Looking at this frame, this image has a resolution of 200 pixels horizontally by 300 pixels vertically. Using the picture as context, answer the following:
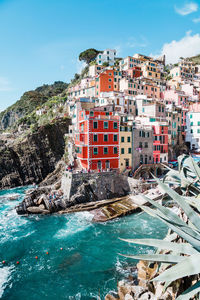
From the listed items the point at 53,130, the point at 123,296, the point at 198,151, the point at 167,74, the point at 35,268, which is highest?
the point at 167,74

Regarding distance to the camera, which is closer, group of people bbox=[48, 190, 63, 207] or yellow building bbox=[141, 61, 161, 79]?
group of people bbox=[48, 190, 63, 207]

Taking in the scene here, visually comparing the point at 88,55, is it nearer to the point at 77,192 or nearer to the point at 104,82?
the point at 104,82

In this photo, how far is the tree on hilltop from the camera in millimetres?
87625

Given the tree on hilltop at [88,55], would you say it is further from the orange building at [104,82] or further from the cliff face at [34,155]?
the cliff face at [34,155]

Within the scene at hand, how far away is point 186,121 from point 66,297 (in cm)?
5008

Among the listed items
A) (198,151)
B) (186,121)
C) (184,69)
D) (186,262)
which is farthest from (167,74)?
(186,262)

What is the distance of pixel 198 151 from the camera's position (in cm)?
4947

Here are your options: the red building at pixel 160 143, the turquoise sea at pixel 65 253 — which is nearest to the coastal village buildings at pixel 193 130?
the red building at pixel 160 143

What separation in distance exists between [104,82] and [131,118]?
20.9 meters

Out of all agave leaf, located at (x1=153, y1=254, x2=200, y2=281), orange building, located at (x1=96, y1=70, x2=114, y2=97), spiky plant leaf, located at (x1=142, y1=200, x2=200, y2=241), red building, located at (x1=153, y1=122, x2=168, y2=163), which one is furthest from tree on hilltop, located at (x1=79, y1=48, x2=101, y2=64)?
agave leaf, located at (x1=153, y1=254, x2=200, y2=281)

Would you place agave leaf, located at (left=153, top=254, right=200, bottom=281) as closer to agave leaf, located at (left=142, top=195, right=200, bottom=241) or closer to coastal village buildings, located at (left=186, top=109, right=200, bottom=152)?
agave leaf, located at (left=142, top=195, right=200, bottom=241)

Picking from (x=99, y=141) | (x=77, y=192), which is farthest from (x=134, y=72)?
(x=77, y=192)

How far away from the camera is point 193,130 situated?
50781 mm

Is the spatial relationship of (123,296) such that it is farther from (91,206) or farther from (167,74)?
(167,74)
